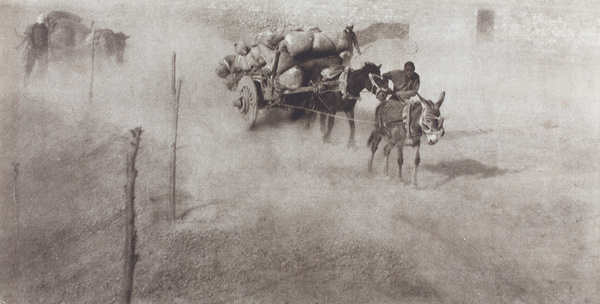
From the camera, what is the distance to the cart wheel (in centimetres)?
507

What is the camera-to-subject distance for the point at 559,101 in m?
5.24

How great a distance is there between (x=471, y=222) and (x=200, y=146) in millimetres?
2957

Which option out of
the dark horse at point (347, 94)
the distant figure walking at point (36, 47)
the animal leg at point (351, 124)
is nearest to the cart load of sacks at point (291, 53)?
the dark horse at point (347, 94)

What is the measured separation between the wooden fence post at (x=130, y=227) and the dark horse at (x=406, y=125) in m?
2.45

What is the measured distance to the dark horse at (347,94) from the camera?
4871 mm

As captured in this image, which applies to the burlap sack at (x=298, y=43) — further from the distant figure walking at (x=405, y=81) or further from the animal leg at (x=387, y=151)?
the animal leg at (x=387, y=151)

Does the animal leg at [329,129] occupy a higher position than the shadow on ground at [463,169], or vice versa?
the animal leg at [329,129]

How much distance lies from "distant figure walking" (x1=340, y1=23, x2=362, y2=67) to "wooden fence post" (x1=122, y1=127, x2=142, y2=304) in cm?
233

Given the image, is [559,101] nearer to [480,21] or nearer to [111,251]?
[480,21]

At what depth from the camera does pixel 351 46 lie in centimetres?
518

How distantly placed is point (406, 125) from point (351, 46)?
43.0 inches

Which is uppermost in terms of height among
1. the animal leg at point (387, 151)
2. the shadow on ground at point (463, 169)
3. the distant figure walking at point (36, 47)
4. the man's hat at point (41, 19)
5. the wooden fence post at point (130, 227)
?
the man's hat at point (41, 19)

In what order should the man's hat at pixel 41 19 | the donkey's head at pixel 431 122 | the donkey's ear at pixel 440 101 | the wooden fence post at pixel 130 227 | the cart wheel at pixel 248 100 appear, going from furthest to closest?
the cart wheel at pixel 248 100
the man's hat at pixel 41 19
the donkey's ear at pixel 440 101
the donkey's head at pixel 431 122
the wooden fence post at pixel 130 227

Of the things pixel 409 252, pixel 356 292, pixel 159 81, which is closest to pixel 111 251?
pixel 159 81
